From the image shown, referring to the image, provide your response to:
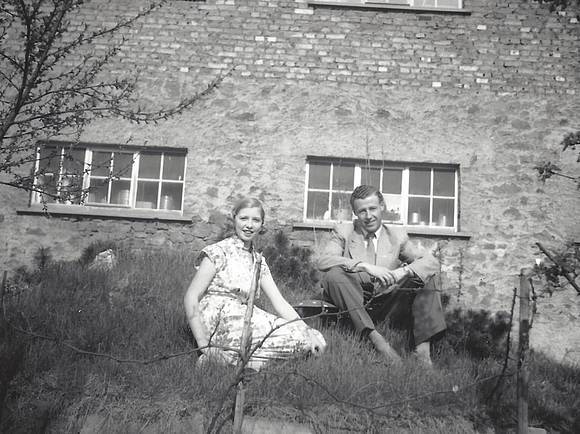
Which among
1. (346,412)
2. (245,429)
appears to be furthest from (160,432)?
(346,412)

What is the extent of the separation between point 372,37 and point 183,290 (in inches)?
178

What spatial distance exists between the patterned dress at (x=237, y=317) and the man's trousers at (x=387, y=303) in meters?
0.37

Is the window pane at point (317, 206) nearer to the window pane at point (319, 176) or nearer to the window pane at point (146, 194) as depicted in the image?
the window pane at point (319, 176)

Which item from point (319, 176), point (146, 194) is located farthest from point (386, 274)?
point (146, 194)

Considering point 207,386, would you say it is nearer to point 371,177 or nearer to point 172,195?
point 172,195

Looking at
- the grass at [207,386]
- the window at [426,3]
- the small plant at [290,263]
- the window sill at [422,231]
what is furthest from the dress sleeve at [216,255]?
the window at [426,3]

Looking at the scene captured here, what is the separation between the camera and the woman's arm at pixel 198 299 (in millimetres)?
3557

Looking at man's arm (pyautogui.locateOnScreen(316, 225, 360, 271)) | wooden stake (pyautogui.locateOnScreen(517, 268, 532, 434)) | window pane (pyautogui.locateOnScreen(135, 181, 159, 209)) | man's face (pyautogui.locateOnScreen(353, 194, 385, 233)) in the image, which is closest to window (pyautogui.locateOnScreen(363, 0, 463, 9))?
window pane (pyautogui.locateOnScreen(135, 181, 159, 209))

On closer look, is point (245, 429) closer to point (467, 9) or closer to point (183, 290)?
point (183, 290)

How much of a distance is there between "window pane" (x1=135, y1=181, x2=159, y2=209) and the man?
11.6 ft

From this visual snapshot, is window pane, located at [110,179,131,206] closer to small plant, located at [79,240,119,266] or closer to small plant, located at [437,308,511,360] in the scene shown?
small plant, located at [79,240,119,266]

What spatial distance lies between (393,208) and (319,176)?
1.11 m

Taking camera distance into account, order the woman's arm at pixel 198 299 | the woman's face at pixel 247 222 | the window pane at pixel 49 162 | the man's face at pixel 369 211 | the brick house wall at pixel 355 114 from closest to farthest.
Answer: the window pane at pixel 49 162
the woman's arm at pixel 198 299
the woman's face at pixel 247 222
the man's face at pixel 369 211
the brick house wall at pixel 355 114

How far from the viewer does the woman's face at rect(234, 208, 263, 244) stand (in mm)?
4043
